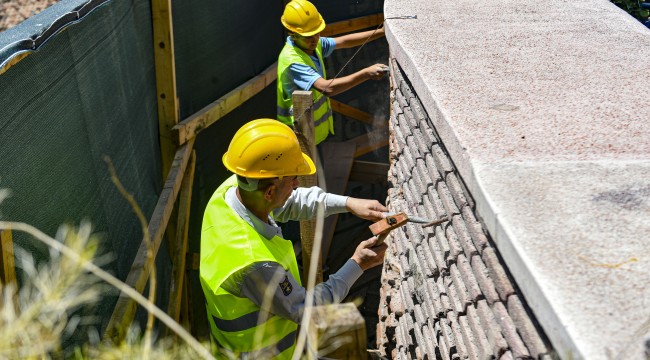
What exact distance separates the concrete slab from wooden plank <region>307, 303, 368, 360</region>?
0.54 m

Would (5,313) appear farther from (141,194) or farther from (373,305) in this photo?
(373,305)

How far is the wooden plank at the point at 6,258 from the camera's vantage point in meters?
2.59

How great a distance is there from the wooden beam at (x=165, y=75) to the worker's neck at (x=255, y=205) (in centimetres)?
234

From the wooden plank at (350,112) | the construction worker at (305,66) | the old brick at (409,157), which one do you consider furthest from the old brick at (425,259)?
the wooden plank at (350,112)

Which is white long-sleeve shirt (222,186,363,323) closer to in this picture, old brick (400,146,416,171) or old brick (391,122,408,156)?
old brick (400,146,416,171)

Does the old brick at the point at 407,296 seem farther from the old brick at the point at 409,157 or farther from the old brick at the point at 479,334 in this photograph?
the old brick at the point at 479,334

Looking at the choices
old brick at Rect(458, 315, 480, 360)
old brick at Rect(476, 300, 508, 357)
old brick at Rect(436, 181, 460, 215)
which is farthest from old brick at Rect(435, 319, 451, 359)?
old brick at Rect(436, 181, 460, 215)

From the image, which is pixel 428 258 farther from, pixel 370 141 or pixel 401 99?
pixel 370 141

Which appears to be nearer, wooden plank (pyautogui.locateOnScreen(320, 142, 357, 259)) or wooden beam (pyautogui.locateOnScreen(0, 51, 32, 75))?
wooden beam (pyautogui.locateOnScreen(0, 51, 32, 75))

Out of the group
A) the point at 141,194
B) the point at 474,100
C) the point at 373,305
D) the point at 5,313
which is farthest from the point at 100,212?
the point at 373,305

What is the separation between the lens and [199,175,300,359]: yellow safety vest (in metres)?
3.38

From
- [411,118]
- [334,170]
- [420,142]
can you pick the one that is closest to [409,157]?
[411,118]

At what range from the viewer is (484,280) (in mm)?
2797

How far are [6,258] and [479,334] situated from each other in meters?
1.75
